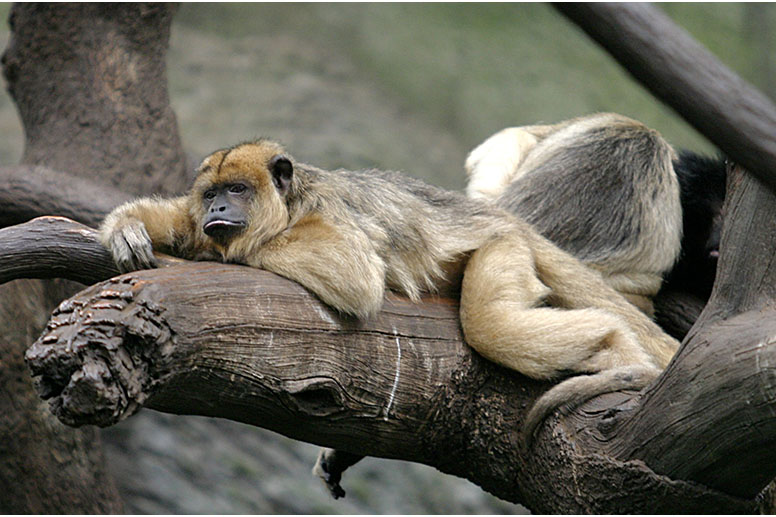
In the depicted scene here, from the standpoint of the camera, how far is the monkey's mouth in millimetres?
3215

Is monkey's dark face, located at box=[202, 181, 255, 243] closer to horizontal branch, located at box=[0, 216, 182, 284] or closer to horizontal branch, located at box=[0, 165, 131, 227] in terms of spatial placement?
horizontal branch, located at box=[0, 216, 182, 284]

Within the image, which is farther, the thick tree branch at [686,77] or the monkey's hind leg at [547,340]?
the monkey's hind leg at [547,340]

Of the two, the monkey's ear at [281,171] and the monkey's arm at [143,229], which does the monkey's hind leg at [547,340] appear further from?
the monkey's arm at [143,229]

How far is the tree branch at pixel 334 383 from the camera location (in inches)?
96.4

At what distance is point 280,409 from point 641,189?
252 cm

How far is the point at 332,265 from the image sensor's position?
3.10 meters

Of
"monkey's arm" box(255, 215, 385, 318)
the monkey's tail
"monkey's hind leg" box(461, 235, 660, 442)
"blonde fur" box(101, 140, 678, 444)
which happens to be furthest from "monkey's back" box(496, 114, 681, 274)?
"monkey's arm" box(255, 215, 385, 318)

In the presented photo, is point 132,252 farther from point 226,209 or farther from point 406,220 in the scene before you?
point 406,220

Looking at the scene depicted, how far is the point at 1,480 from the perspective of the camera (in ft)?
16.4

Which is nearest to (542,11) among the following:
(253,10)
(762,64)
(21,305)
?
(762,64)

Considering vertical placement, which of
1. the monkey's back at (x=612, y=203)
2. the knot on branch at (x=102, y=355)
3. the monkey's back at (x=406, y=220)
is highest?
the monkey's back at (x=612, y=203)

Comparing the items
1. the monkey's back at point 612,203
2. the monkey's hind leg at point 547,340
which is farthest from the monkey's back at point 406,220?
the monkey's back at point 612,203

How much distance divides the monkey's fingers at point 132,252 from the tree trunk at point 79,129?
7.08ft

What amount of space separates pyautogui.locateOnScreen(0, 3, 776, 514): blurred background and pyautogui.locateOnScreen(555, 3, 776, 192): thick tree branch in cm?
763
